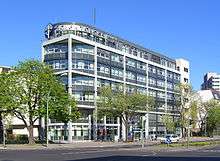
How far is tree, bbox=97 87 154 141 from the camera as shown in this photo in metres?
95.1

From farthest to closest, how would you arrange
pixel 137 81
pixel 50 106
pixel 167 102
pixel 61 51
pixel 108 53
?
pixel 167 102 → pixel 137 81 → pixel 108 53 → pixel 61 51 → pixel 50 106

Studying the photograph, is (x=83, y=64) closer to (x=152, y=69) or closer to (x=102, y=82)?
(x=102, y=82)

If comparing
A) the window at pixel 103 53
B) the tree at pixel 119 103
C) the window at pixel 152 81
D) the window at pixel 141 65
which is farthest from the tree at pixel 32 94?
the window at pixel 152 81

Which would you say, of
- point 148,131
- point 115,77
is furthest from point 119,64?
point 148,131

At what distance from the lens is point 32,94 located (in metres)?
74.4

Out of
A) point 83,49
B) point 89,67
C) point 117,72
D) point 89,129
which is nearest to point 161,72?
point 117,72

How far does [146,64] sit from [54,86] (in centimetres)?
5780

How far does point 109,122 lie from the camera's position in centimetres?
11044

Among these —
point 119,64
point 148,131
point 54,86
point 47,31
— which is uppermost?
point 47,31

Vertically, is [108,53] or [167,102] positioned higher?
[108,53]

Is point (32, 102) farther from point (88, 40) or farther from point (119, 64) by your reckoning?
point (119, 64)

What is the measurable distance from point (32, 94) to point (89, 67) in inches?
1153

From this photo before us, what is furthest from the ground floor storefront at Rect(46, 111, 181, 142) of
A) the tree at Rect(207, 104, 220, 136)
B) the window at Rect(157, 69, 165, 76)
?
the tree at Rect(207, 104, 220, 136)

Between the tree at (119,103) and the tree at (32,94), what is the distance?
64.9 ft
